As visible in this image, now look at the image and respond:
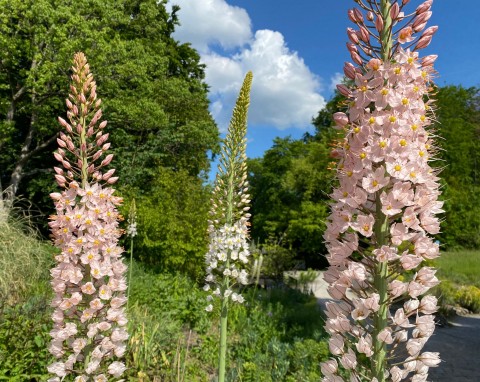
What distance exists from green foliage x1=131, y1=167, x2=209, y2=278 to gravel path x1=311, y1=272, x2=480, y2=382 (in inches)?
215

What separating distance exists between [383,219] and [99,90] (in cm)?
1745

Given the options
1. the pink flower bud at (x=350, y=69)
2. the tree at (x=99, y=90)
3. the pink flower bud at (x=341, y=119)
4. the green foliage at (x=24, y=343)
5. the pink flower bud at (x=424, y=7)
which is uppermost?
the tree at (x=99, y=90)

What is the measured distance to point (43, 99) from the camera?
17422 millimetres

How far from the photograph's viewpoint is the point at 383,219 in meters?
1.83

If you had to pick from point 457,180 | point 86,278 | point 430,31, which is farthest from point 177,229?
point 457,180

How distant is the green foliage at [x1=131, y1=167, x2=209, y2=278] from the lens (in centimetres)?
1070

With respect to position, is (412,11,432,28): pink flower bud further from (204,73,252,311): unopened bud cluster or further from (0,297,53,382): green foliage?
(0,297,53,382): green foliage

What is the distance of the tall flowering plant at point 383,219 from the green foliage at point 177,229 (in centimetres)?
821

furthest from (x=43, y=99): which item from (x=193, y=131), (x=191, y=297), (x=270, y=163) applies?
(x=191, y=297)

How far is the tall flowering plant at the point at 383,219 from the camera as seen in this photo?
177 cm

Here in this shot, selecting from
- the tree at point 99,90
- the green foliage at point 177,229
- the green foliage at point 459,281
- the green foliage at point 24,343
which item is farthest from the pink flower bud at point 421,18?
the tree at point 99,90

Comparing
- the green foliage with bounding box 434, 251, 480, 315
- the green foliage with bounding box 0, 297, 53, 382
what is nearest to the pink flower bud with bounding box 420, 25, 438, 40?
the green foliage with bounding box 0, 297, 53, 382

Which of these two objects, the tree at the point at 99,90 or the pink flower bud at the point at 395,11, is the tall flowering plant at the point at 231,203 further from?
the tree at the point at 99,90

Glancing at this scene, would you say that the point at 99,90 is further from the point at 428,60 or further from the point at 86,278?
the point at 428,60
